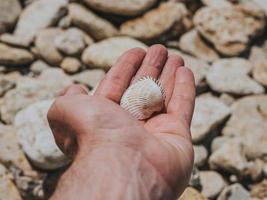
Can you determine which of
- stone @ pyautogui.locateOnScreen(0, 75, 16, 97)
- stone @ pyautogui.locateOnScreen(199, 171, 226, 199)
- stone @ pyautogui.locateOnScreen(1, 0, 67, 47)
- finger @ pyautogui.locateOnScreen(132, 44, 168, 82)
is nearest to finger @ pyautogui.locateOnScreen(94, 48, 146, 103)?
finger @ pyautogui.locateOnScreen(132, 44, 168, 82)

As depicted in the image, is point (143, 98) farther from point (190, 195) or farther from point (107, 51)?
point (107, 51)

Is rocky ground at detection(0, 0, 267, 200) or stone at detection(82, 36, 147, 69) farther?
stone at detection(82, 36, 147, 69)

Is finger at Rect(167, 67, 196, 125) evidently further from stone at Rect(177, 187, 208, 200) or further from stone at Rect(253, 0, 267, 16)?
stone at Rect(253, 0, 267, 16)

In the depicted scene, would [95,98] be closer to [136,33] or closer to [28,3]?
[136,33]

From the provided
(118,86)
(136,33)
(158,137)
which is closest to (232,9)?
(136,33)

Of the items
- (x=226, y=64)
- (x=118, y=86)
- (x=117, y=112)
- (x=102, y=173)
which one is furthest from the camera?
(x=226, y=64)

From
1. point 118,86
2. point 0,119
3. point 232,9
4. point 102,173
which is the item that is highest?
point 102,173
